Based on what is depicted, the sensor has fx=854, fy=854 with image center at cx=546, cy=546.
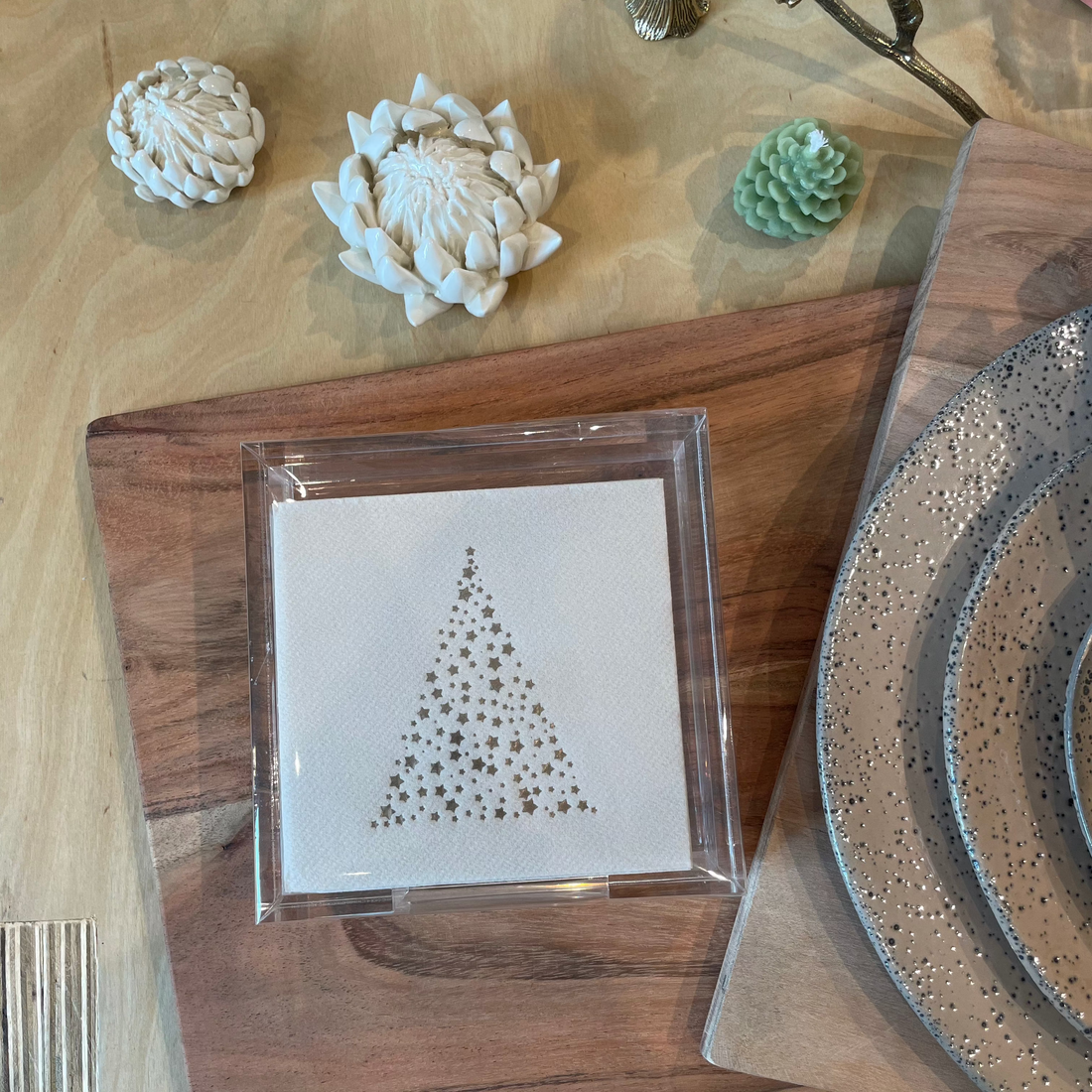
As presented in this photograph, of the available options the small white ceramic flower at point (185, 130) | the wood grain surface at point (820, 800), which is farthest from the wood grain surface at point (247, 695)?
the small white ceramic flower at point (185, 130)

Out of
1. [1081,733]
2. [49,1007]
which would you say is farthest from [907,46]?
[49,1007]

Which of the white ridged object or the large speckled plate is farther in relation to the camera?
the white ridged object

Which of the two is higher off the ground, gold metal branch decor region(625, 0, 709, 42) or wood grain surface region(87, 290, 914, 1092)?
gold metal branch decor region(625, 0, 709, 42)

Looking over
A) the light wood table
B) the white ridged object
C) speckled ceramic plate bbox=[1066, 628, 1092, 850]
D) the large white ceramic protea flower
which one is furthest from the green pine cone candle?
the white ridged object

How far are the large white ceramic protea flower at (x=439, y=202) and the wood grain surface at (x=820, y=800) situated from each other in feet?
0.72

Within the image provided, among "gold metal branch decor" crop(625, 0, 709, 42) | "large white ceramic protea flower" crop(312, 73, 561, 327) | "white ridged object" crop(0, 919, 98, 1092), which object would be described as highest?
"gold metal branch decor" crop(625, 0, 709, 42)

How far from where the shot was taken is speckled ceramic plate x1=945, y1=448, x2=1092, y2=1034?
361 mm

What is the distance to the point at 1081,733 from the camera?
0.36 m

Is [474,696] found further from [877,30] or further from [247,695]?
[877,30]

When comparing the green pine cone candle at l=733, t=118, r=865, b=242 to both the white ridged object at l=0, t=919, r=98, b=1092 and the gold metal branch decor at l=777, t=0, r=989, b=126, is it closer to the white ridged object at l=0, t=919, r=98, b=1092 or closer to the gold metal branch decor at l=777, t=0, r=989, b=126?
the gold metal branch decor at l=777, t=0, r=989, b=126

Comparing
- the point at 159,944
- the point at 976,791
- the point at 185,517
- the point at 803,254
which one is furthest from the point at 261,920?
the point at 803,254

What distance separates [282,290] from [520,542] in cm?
22

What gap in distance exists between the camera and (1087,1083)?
1.25ft

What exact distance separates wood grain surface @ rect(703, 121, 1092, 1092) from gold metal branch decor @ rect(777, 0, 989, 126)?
24 millimetres
